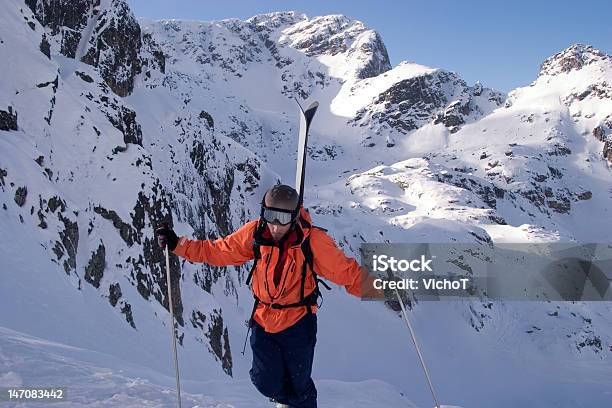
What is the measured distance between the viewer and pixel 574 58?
15962 cm

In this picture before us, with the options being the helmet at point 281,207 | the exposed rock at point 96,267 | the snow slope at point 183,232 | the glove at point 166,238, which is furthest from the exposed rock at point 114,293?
the helmet at point 281,207

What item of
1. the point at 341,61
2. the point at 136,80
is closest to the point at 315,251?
the point at 136,80

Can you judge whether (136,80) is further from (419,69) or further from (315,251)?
(419,69)

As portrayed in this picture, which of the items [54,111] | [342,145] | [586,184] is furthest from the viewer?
[342,145]

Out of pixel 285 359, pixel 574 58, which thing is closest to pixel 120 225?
pixel 285 359

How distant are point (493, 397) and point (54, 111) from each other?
37.8 m

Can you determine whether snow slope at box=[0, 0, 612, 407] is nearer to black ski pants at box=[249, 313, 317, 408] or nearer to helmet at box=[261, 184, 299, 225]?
black ski pants at box=[249, 313, 317, 408]

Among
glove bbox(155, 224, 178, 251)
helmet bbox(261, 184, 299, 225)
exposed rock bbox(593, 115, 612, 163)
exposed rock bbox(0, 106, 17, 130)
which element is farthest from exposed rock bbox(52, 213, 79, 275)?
exposed rock bbox(593, 115, 612, 163)

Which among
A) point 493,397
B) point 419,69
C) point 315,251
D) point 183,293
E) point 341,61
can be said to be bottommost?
point 493,397

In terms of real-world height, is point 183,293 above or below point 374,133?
below

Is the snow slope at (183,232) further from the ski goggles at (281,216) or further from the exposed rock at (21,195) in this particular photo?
the ski goggles at (281,216)

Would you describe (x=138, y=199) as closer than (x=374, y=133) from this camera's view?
Yes

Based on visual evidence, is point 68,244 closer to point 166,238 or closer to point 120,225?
point 120,225

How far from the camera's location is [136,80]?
34.4 metres
